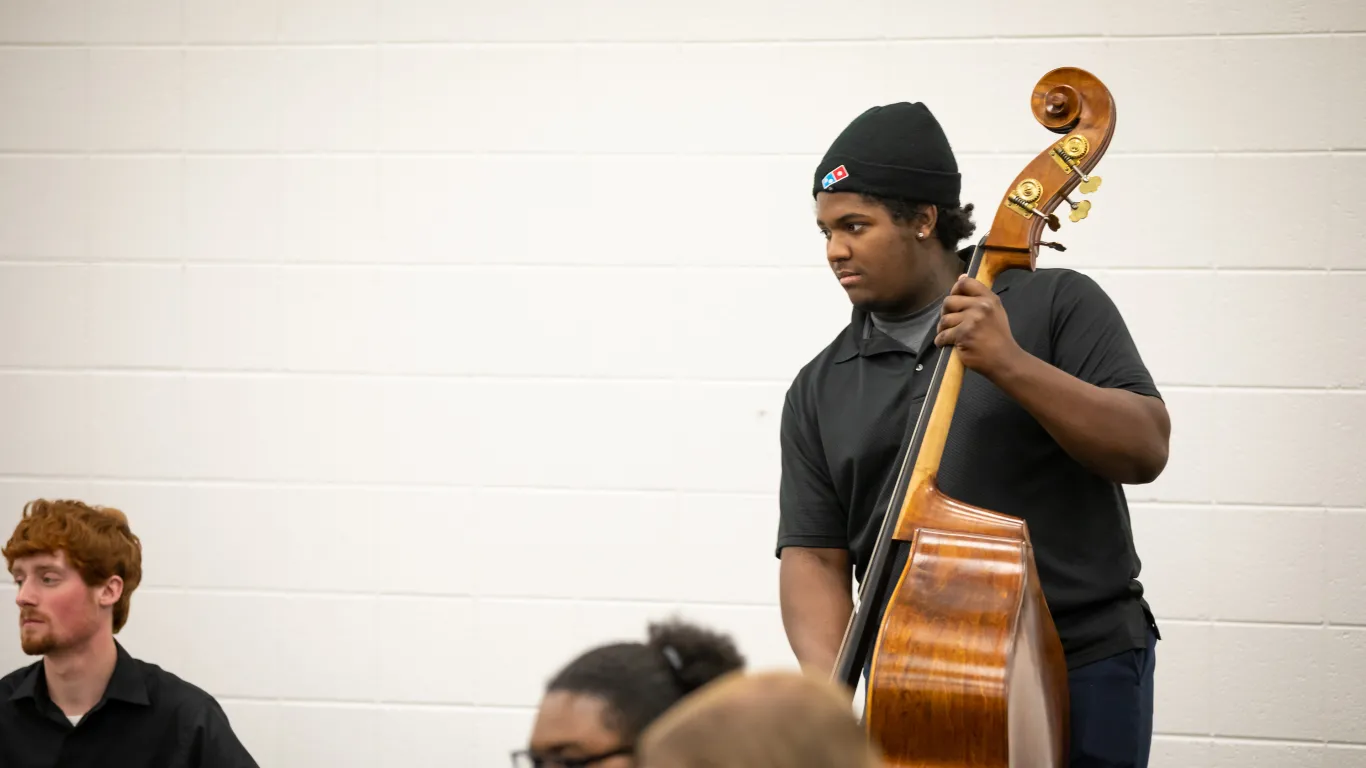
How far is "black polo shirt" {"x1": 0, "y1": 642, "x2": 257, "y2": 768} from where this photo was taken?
7.41 feet

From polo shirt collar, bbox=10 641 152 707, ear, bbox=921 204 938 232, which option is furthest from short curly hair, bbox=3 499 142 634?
ear, bbox=921 204 938 232

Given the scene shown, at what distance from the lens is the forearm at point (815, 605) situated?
1.84 meters

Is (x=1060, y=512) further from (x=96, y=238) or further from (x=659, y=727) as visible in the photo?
(x=96, y=238)

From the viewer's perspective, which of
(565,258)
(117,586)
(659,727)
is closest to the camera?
(659,727)

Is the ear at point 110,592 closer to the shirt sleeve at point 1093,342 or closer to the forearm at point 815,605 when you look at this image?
the forearm at point 815,605

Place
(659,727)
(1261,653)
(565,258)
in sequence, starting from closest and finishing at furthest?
(659,727) → (1261,653) → (565,258)

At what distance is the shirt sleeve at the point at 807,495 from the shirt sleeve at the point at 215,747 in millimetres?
940

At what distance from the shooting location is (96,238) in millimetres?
3527

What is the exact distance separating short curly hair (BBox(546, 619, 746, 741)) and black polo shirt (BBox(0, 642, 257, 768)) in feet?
3.97

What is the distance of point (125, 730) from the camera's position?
7.48 ft

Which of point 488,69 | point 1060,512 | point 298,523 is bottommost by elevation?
point 298,523

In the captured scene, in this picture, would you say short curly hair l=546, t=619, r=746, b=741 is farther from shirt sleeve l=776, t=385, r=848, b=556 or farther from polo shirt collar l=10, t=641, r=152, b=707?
polo shirt collar l=10, t=641, r=152, b=707

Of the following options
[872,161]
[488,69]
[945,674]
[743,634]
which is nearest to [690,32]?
[488,69]

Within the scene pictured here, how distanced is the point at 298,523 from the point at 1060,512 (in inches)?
88.3
